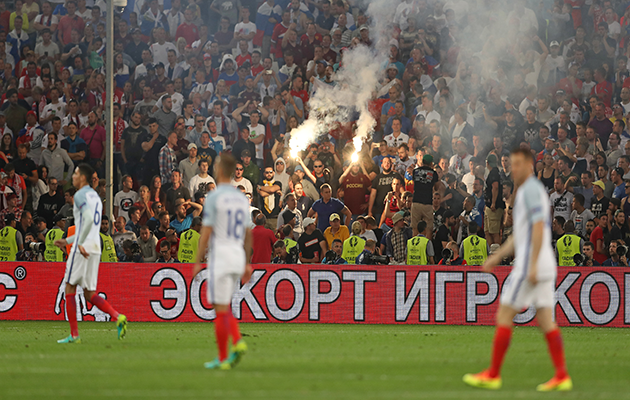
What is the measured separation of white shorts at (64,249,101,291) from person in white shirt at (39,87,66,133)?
10.9 metres

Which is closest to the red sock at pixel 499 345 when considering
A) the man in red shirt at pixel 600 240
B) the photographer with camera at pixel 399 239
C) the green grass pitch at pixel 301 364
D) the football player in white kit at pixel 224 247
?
the green grass pitch at pixel 301 364

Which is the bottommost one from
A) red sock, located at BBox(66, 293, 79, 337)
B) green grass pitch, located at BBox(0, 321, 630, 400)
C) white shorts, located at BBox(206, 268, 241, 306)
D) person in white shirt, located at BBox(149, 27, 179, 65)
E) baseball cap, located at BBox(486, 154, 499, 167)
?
green grass pitch, located at BBox(0, 321, 630, 400)

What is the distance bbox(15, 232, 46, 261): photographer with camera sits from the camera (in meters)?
17.0

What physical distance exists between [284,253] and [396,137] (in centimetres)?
451

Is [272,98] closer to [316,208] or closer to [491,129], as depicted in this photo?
[316,208]

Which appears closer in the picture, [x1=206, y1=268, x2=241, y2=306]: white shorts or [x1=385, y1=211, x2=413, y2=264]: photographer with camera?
[x1=206, y1=268, x2=241, y2=306]: white shorts

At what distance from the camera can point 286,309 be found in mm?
15336

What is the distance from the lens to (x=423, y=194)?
1741 cm

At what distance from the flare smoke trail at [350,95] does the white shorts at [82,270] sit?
9302mm

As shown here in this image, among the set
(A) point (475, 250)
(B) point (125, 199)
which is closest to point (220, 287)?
(A) point (475, 250)

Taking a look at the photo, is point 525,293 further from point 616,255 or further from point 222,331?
point 616,255

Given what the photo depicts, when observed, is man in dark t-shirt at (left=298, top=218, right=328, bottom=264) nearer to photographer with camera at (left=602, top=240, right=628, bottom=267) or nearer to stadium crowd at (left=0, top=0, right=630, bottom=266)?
stadium crowd at (left=0, top=0, right=630, bottom=266)

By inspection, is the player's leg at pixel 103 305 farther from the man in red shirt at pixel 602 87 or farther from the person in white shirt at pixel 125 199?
the man in red shirt at pixel 602 87

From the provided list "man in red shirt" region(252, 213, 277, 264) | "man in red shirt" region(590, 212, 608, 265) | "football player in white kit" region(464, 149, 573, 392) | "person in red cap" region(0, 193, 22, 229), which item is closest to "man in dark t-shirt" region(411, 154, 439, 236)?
"man in red shirt" region(252, 213, 277, 264)
